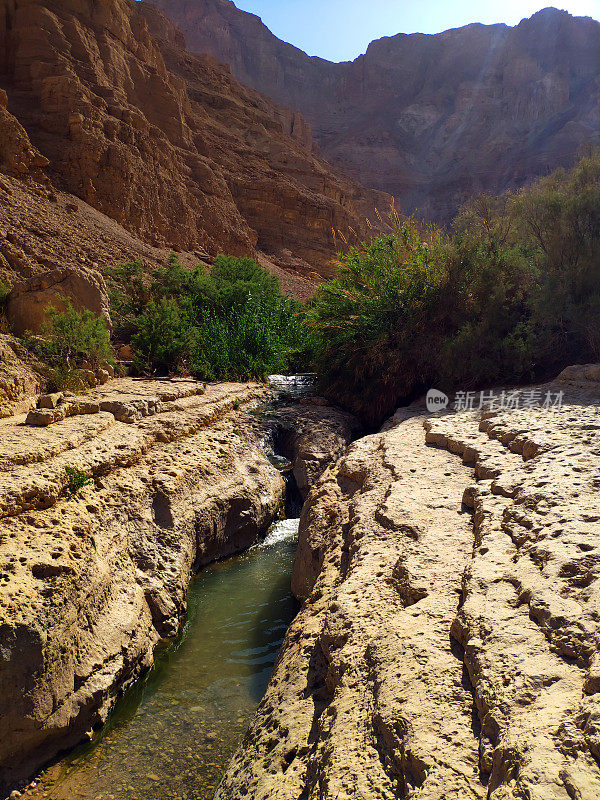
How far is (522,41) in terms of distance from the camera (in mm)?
56156

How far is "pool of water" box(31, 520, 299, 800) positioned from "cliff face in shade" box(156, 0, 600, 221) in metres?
48.4

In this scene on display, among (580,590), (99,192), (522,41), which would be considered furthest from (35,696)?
(522,41)

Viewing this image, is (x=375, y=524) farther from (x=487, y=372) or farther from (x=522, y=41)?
(x=522, y=41)

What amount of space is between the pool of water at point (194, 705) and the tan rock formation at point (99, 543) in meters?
0.16

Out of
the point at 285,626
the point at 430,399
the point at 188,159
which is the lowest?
the point at 285,626

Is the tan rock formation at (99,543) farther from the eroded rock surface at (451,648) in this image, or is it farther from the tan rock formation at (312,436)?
the eroded rock surface at (451,648)

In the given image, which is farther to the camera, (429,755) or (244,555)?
(244,555)

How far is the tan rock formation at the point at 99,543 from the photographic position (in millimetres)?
3049

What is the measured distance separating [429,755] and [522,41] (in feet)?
230

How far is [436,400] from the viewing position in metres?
8.56

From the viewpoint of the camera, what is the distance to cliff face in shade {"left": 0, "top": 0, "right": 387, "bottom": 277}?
1795 cm

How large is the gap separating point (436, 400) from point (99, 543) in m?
5.86

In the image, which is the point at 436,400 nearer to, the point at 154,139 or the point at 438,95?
the point at 154,139

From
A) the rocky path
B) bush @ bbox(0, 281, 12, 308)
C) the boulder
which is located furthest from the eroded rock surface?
bush @ bbox(0, 281, 12, 308)
